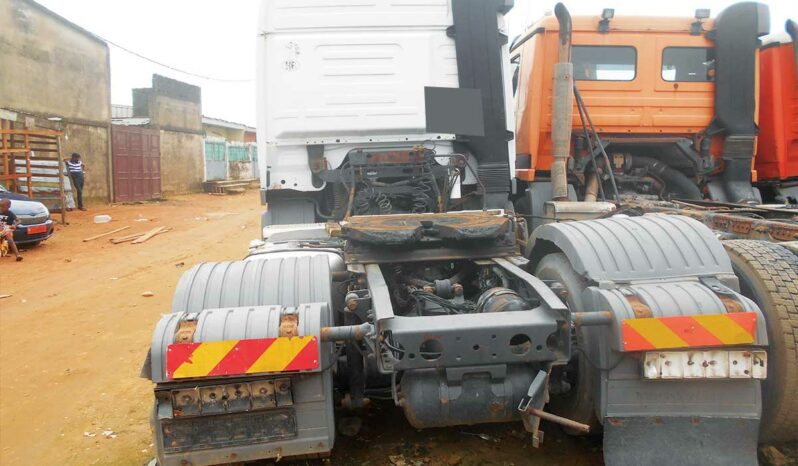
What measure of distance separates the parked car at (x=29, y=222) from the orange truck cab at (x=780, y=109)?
11.5m

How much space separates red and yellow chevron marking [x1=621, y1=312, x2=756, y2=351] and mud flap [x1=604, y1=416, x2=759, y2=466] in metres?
0.35

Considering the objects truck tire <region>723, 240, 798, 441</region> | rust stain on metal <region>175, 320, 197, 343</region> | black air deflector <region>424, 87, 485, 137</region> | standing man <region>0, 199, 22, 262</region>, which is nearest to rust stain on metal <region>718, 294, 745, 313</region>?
truck tire <region>723, 240, 798, 441</region>

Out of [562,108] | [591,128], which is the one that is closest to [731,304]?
[562,108]

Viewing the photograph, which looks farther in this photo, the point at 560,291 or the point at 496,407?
the point at 560,291

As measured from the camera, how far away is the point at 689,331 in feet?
7.64

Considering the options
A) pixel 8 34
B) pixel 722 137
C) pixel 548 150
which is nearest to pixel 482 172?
pixel 548 150

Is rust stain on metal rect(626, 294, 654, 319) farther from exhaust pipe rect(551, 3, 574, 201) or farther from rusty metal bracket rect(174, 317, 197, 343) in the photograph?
exhaust pipe rect(551, 3, 574, 201)

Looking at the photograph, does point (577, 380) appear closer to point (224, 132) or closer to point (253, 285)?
point (253, 285)

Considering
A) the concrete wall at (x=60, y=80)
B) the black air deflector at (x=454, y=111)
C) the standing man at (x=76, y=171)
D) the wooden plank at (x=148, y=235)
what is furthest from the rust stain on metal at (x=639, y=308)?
the standing man at (x=76, y=171)

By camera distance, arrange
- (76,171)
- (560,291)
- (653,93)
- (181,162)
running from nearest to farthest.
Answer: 1. (560,291)
2. (653,93)
3. (76,171)
4. (181,162)

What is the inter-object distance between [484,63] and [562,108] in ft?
3.91

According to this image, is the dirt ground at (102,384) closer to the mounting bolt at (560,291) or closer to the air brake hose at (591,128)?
the mounting bolt at (560,291)

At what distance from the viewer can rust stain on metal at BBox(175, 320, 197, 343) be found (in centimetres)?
231

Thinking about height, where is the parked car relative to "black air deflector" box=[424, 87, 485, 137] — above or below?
below
